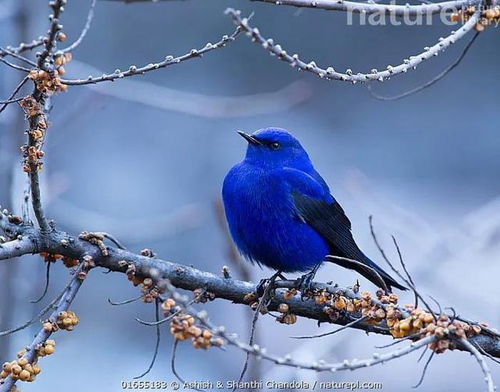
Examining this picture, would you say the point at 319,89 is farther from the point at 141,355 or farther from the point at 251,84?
the point at 141,355

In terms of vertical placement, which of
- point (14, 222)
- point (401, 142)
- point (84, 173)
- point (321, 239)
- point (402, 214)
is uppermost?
point (401, 142)

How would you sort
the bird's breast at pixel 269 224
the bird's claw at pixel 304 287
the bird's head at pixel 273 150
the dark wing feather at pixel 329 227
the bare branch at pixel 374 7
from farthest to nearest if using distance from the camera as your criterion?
the bird's head at pixel 273 150 < the dark wing feather at pixel 329 227 < the bird's breast at pixel 269 224 < the bird's claw at pixel 304 287 < the bare branch at pixel 374 7

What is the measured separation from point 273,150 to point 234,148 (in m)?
5.79

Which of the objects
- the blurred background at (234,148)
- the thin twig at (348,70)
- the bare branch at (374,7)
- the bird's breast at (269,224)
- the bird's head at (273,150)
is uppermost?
the blurred background at (234,148)

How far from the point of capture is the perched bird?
4.43m

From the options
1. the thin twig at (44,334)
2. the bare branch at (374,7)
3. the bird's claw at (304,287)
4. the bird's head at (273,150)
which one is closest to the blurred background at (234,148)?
the bird's head at (273,150)

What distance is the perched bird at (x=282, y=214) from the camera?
175 inches

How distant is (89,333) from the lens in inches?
318

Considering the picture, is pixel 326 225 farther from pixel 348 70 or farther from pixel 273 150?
pixel 348 70

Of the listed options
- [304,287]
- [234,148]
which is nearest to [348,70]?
[304,287]

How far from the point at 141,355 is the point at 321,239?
3.64 metres

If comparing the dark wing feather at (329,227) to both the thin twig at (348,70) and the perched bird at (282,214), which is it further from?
the thin twig at (348,70)

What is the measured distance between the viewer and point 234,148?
416 inches

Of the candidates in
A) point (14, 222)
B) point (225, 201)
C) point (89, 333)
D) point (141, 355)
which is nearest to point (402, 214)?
point (225, 201)
